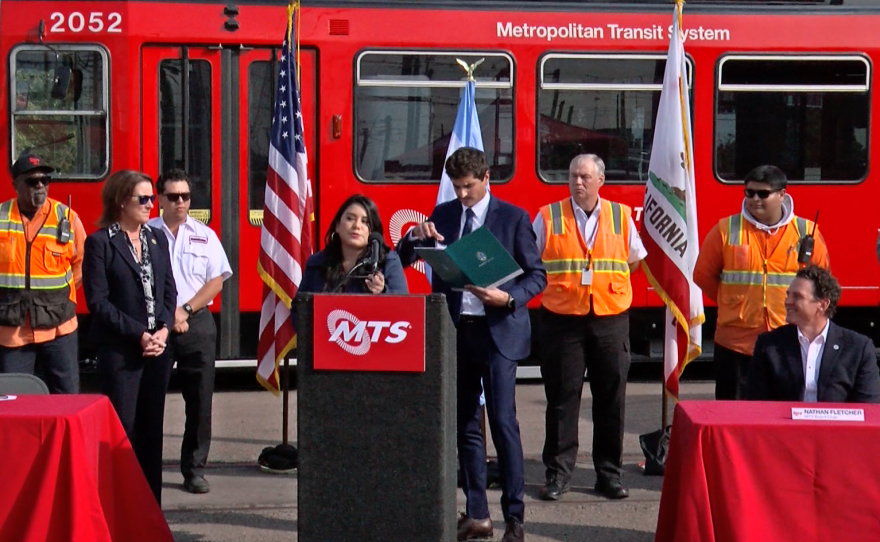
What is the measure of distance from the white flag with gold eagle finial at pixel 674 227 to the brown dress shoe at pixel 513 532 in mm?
2193

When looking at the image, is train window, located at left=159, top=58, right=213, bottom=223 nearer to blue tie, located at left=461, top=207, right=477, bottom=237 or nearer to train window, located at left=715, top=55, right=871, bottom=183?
train window, located at left=715, top=55, right=871, bottom=183

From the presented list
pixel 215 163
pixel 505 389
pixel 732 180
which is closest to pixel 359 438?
pixel 505 389

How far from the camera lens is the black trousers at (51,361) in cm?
693

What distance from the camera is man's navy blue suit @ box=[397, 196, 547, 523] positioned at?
619 centimetres

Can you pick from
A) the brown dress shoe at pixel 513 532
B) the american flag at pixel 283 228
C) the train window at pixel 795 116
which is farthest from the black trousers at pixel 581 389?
the train window at pixel 795 116

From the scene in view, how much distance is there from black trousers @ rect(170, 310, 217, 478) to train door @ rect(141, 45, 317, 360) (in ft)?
9.66

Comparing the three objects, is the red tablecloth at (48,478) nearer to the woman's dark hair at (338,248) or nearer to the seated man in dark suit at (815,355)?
the woman's dark hair at (338,248)

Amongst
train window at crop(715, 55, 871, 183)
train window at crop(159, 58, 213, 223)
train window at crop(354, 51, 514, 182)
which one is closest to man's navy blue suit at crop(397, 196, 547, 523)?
train window at crop(354, 51, 514, 182)

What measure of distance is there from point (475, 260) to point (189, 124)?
5236mm

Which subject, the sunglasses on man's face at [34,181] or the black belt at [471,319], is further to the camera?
→ the sunglasses on man's face at [34,181]

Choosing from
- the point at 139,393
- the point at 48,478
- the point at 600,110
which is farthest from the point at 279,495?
the point at 600,110

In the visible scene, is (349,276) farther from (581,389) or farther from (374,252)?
(581,389)

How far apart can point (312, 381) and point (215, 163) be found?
5.92 meters

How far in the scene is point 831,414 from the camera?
500cm
